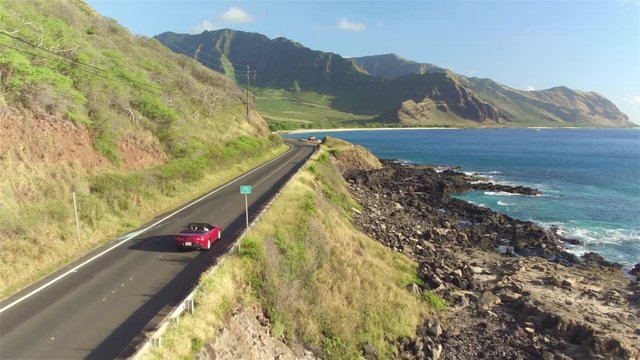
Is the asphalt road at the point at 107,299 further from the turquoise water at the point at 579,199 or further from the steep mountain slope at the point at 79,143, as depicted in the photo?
the turquoise water at the point at 579,199

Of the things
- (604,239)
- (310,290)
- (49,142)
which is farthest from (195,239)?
(604,239)

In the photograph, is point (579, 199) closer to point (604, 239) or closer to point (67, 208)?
point (604, 239)

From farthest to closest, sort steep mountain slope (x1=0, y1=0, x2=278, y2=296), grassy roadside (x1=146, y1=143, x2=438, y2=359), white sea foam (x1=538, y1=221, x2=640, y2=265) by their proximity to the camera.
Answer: white sea foam (x1=538, y1=221, x2=640, y2=265) < steep mountain slope (x1=0, y1=0, x2=278, y2=296) < grassy roadside (x1=146, y1=143, x2=438, y2=359)

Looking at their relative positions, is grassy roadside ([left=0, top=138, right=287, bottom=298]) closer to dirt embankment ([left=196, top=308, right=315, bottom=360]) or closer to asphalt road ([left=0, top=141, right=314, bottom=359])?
asphalt road ([left=0, top=141, right=314, bottom=359])

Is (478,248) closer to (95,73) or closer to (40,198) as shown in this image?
(40,198)

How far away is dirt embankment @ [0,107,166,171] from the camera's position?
21469 millimetres

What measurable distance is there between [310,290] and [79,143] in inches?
708

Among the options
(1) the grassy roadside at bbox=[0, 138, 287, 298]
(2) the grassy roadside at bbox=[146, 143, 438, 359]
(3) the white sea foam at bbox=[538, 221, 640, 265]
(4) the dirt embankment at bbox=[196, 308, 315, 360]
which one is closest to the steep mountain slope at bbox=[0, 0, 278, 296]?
(1) the grassy roadside at bbox=[0, 138, 287, 298]

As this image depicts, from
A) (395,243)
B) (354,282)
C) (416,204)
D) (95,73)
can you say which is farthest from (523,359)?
(95,73)

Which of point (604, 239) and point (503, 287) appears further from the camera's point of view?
point (604, 239)

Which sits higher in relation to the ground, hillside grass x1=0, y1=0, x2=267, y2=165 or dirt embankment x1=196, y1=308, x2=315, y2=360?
hillside grass x1=0, y1=0, x2=267, y2=165

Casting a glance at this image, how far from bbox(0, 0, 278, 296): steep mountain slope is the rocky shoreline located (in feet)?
49.5

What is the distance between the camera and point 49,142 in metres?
23.8

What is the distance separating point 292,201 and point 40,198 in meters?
14.8
